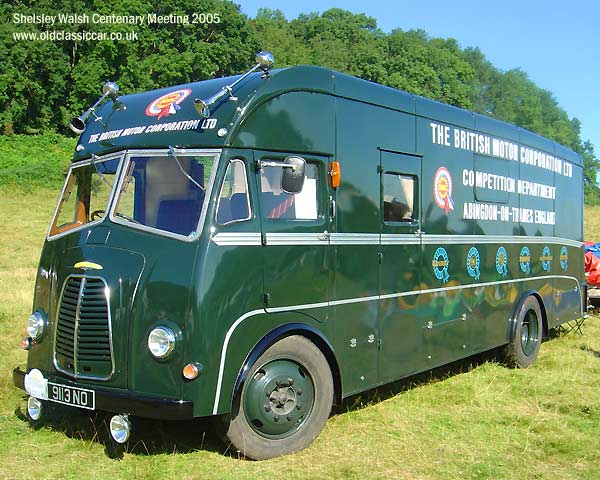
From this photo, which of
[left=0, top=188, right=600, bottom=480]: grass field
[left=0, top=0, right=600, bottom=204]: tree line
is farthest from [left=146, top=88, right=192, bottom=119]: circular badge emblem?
[left=0, top=0, right=600, bottom=204]: tree line

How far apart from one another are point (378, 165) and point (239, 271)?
2.08 m

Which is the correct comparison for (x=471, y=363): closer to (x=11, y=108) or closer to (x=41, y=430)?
(x=41, y=430)

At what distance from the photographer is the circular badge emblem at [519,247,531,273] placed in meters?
9.33

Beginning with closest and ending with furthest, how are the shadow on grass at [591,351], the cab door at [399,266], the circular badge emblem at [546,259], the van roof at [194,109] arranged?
the van roof at [194,109]
the cab door at [399,266]
the shadow on grass at [591,351]
the circular badge emblem at [546,259]

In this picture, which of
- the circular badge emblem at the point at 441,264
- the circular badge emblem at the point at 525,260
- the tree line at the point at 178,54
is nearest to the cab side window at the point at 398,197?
the circular badge emblem at the point at 441,264

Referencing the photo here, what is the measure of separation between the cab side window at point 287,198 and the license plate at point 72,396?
1891 mm

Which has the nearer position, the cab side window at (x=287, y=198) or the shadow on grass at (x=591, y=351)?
the cab side window at (x=287, y=198)

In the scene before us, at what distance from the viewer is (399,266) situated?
22.1 feet

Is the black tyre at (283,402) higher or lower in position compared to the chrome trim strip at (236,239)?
lower

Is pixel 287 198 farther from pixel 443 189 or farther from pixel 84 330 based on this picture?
pixel 443 189

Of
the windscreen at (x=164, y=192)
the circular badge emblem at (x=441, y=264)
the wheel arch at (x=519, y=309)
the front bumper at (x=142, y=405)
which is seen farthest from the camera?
the wheel arch at (x=519, y=309)

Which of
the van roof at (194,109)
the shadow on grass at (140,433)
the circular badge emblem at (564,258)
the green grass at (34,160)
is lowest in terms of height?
the shadow on grass at (140,433)

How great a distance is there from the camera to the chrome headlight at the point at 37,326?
18.2 feet

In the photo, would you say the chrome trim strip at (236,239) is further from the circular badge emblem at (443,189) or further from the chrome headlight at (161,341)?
the circular badge emblem at (443,189)
